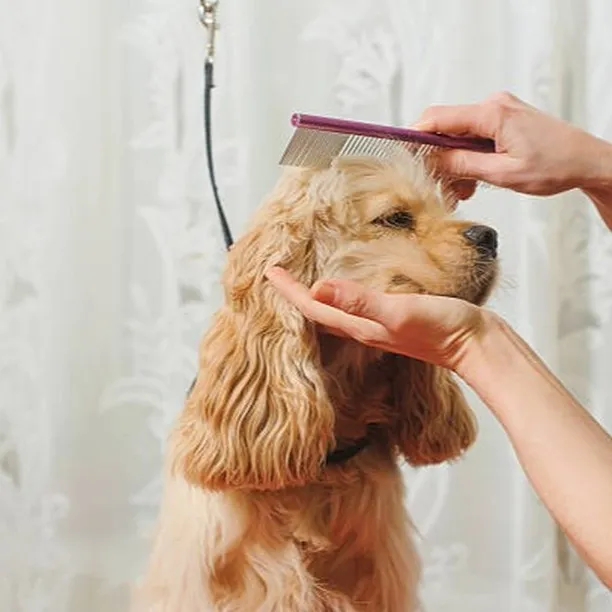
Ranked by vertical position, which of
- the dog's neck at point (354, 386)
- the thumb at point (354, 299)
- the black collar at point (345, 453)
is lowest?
the black collar at point (345, 453)

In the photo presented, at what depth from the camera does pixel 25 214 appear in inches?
61.6

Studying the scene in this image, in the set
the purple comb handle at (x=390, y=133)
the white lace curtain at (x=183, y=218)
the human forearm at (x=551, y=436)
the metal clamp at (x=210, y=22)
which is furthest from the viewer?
the white lace curtain at (x=183, y=218)

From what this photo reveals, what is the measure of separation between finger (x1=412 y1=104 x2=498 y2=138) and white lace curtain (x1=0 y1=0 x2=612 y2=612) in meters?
0.38

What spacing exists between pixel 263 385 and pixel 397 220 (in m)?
0.20

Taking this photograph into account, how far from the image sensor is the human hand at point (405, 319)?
92cm

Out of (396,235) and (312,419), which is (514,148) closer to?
(396,235)

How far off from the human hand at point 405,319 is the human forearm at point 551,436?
15 millimetres

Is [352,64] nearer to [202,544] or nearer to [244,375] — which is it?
[244,375]

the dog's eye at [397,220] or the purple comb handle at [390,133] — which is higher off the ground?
the purple comb handle at [390,133]

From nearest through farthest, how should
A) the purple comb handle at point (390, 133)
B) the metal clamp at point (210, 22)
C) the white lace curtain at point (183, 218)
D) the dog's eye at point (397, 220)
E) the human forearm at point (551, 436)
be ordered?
the human forearm at point (551, 436) < the purple comb handle at point (390, 133) < the dog's eye at point (397, 220) < the metal clamp at point (210, 22) < the white lace curtain at point (183, 218)

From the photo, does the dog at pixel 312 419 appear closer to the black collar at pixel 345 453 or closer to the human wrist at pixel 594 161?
the black collar at pixel 345 453

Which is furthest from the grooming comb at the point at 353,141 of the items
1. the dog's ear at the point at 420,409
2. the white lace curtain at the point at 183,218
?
the white lace curtain at the point at 183,218

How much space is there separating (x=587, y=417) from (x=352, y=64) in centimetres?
75

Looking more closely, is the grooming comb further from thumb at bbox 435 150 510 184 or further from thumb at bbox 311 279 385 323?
thumb at bbox 311 279 385 323
